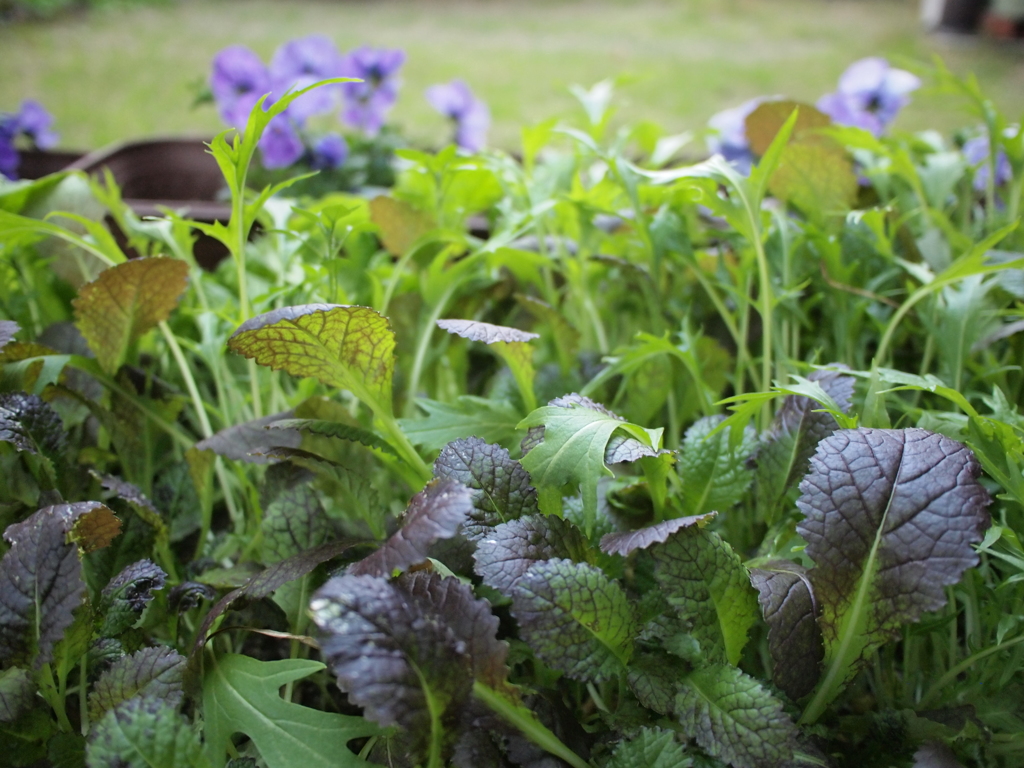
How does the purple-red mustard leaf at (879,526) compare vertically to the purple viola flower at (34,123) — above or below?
below

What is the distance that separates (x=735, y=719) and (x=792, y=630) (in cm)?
5

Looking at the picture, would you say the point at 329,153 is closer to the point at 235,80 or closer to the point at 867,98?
the point at 235,80

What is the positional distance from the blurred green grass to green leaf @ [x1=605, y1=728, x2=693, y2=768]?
3.09 feet

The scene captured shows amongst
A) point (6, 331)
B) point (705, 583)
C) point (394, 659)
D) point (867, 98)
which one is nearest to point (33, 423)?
point (6, 331)

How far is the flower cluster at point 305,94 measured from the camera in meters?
0.89

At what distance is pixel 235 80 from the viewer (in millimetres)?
895

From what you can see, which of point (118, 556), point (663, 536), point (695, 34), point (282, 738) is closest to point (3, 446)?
point (118, 556)

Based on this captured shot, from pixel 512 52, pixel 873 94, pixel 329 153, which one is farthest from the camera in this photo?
pixel 512 52

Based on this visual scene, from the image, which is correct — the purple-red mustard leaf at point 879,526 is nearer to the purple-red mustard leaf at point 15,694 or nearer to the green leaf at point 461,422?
the green leaf at point 461,422

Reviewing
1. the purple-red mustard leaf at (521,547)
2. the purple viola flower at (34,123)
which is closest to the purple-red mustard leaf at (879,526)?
the purple-red mustard leaf at (521,547)

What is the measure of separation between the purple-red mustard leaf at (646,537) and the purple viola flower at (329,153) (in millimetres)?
780

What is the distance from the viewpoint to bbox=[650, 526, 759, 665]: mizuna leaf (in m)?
0.35

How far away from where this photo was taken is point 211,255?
2.59 feet

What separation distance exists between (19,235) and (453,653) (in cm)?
43
